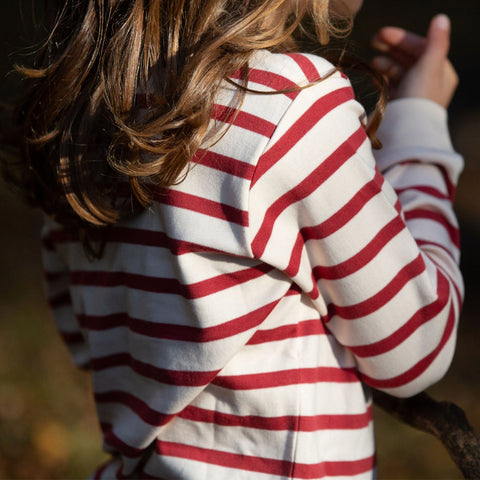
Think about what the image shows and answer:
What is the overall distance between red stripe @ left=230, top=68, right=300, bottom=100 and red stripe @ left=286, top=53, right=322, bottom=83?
23mm

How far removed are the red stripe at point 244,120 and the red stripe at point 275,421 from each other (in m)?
0.36

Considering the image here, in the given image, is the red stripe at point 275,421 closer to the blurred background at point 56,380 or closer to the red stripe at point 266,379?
the red stripe at point 266,379

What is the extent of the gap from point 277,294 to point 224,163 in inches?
7.0

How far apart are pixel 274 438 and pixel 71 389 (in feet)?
5.86

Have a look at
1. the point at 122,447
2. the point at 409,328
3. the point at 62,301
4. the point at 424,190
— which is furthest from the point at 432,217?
the point at 62,301

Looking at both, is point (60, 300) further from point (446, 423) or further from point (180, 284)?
point (446, 423)

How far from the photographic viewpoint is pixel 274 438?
842 millimetres

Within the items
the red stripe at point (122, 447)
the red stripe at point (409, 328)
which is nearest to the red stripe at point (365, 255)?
the red stripe at point (409, 328)

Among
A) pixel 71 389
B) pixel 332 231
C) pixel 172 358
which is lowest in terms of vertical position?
pixel 71 389

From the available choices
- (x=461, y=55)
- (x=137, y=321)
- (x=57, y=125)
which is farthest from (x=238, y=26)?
(x=461, y=55)

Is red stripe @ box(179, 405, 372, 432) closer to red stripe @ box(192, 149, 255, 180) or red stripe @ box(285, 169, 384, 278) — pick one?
red stripe @ box(285, 169, 384, 278)

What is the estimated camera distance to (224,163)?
28.7 inches

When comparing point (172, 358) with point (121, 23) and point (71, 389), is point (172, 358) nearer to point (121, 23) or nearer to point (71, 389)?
point (121, 23)

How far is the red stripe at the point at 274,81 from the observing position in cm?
72
